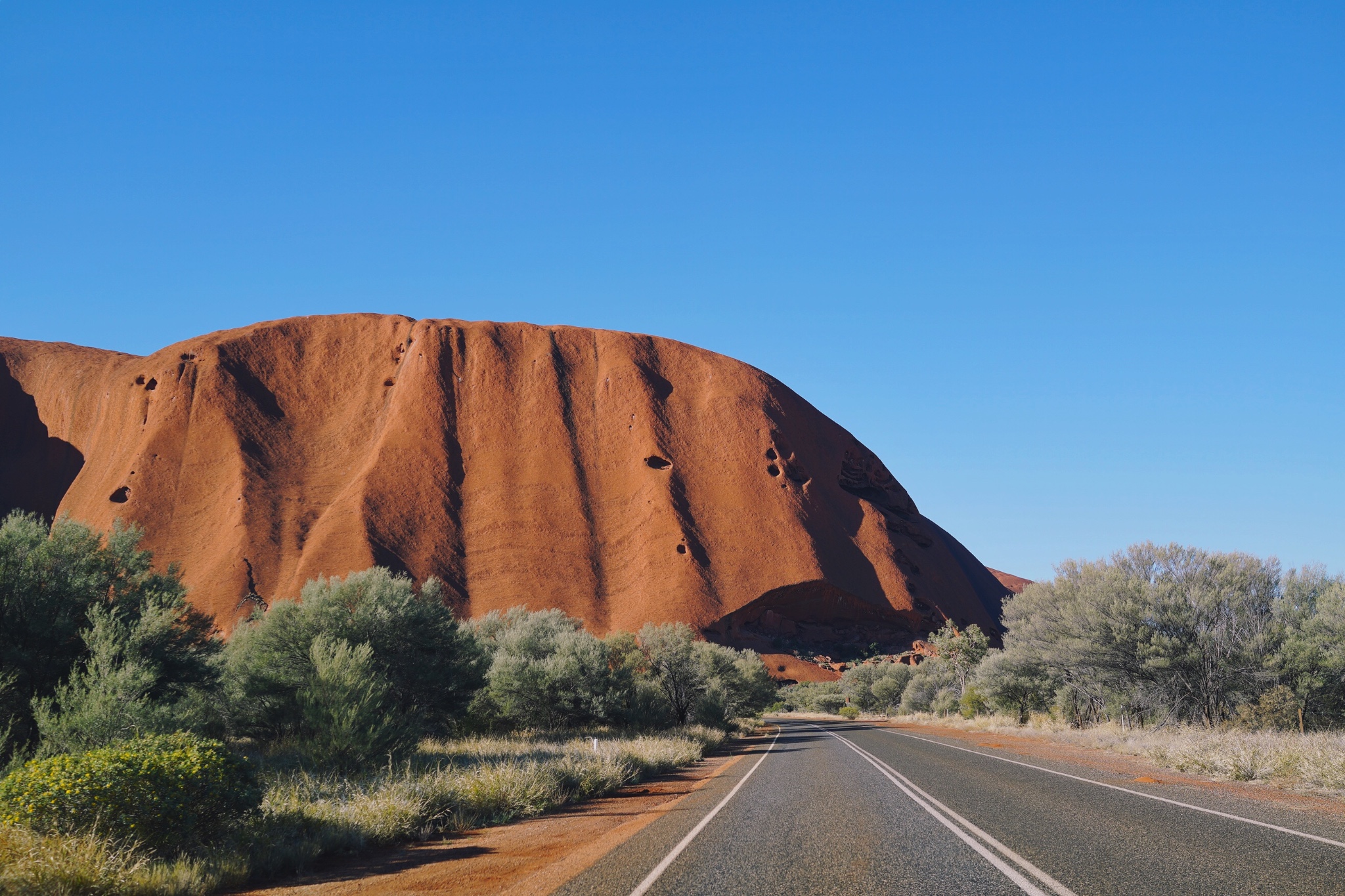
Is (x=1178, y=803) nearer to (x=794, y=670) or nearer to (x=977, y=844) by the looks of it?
(x=977, y=844)

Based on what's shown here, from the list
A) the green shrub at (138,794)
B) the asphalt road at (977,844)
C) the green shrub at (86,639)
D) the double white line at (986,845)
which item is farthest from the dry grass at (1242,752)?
the green shrub at (86,639)

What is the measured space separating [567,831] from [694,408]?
279 feet

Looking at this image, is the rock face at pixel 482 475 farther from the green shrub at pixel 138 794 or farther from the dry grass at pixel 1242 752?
the green shrub at pixel 138 794

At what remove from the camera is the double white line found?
551cm

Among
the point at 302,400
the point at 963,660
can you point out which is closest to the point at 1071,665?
the point at 963,660

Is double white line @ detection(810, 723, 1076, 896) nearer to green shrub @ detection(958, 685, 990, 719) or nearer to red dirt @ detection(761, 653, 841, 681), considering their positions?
green shrub @ detection(958, 685, 990, 719)

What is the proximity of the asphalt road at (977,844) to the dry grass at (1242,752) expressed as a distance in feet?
4.66

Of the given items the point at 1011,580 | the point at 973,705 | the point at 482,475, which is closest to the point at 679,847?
Result: the point at 973,705

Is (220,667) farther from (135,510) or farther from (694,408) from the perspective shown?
(694,408)

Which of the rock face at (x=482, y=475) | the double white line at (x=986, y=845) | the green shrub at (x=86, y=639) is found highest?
the rock face at (x=482, y=475)

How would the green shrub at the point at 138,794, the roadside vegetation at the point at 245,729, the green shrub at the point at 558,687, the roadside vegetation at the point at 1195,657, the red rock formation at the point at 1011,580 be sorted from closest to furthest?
the green shrub at the point at 138,794 → the roadside vegetation at the point at 245,729 → the roadside vegetation at the point at 1195,657 → the green shrub at the point at 558,687 → the red rock formation at the point at 1011,580

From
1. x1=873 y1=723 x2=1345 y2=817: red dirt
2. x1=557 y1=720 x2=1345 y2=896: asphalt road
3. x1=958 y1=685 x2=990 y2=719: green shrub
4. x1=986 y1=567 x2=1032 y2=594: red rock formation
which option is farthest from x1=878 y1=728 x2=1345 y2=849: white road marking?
x1=986 y1=567 x2=1032 y2=594: red rock formation

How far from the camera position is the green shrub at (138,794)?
6.78 metres

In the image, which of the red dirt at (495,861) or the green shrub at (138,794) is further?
the green shrub at (138,794)
